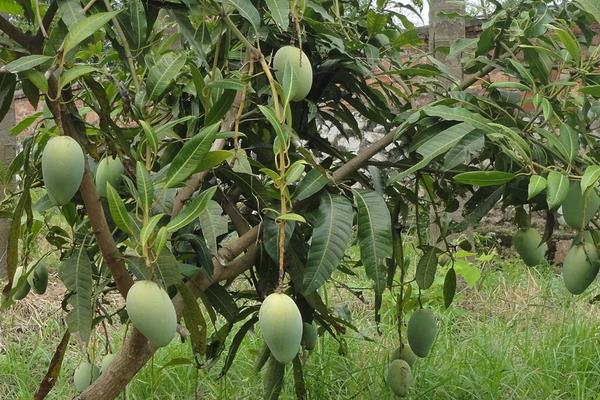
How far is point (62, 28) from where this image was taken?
38.3 inches

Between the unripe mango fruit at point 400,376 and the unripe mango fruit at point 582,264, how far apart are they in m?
0.56

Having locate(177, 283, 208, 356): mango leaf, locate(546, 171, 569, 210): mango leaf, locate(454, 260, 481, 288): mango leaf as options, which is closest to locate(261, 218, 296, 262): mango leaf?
locate(177, 283, 208, 356): mango leaf

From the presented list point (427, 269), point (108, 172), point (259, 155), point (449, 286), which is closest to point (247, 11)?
A: point (108, 172)

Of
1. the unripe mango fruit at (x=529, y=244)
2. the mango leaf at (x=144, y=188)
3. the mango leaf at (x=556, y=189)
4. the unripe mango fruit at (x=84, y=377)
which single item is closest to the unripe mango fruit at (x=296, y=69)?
the mango leaf at (x=144, y=188)

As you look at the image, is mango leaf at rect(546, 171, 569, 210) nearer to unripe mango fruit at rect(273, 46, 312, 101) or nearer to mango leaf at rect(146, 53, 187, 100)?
unripe mango fruit at rect(273, 46, 312, 101)

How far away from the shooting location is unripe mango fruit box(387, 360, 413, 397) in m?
1.56

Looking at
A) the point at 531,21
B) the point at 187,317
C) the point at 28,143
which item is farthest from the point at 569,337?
the point at 28,143

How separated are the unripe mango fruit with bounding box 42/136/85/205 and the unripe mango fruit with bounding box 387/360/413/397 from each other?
2.94 feet

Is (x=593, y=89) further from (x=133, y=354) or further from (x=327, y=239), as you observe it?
(x=133, y=354)

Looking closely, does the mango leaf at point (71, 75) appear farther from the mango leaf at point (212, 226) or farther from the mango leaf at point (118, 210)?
the mango leaf at point (212, 226)

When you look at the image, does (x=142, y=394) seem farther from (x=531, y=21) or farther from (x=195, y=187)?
(x=531, y=21)

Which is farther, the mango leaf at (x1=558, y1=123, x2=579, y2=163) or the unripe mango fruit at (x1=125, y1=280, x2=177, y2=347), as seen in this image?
the mango leaf at (x1=558, y1=123, x2=579, y2=163)

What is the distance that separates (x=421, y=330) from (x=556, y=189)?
1.89 feet

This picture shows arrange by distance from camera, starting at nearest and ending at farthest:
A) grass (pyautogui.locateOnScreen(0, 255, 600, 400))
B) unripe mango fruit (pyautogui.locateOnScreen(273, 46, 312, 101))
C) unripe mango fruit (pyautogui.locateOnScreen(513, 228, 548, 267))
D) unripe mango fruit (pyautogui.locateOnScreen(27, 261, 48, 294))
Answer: unripe mango fruit (pyautogui.locateOnScreen(273, 46, 312, 101)), unripe mango fruit (pyautogui.locateOnScreen(513, 228, 548, 267)), unripe mango fruit (pyautogui.locateOnScreen(27, 261, 48, 294)), grass (pyautogui.locateOnScreen(0, 255, 600, 400))
